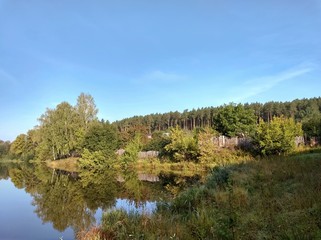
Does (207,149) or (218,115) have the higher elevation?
(218,115)

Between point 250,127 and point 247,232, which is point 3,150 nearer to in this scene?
point 250,127

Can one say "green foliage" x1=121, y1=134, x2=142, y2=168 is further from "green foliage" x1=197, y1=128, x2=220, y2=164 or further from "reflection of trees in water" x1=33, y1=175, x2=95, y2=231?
"reflection of trees in water" x1=33, y1=175, x2=95, y2=231

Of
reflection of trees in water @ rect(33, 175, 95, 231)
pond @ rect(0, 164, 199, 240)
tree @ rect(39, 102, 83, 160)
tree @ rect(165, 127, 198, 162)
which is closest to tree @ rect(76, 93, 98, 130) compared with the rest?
tree @ rect(39, 102, 83, 160)

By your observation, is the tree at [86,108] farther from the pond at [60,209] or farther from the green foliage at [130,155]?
the pond at [60,209]

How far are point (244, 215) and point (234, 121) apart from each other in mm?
34253

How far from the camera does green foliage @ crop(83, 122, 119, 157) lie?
44406 millimetres

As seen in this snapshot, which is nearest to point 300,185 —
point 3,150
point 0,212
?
point 0,212

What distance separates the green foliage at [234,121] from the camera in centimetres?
4122

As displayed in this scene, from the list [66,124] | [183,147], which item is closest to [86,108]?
[66,124]

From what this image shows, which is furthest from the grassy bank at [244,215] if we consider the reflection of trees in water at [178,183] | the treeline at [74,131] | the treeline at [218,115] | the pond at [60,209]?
the treeline at [74,131]

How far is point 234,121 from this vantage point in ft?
137

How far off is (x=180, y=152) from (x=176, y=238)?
30510 mm

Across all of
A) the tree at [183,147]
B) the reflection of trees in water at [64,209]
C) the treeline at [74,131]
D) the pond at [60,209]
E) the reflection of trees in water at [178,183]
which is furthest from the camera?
the treeline at [74,131]

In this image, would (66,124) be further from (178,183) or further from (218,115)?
(178,183)
